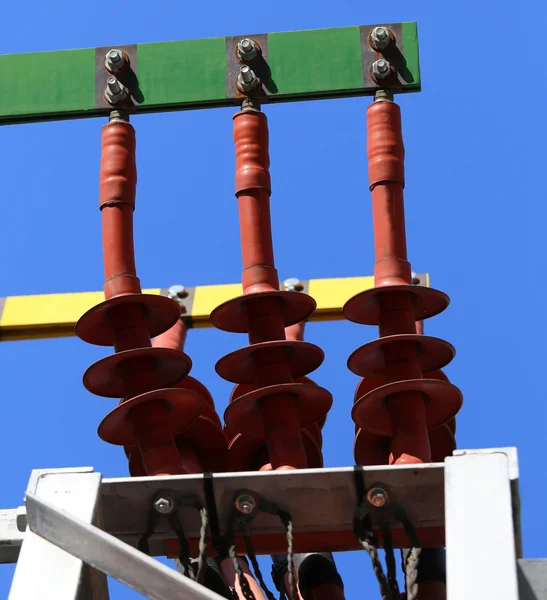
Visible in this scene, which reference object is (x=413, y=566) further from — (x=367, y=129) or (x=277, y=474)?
(x=367, y=129)

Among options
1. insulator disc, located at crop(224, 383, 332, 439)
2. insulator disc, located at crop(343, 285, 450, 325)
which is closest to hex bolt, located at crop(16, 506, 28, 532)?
insulator disc, located at crop(224, 383, 332, 439)

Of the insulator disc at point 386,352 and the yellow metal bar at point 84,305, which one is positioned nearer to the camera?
the insulator disc at point 386,352

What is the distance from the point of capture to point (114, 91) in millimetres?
8250

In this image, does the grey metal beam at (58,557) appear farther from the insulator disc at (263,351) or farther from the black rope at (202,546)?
the insulator disc at (263,351)

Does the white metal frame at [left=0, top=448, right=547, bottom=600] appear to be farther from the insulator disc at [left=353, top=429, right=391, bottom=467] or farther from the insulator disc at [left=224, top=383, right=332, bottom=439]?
the insulator disc at [left=353, top=429, right=391, bottom=467]

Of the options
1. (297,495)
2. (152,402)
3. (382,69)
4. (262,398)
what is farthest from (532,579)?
(382,69)

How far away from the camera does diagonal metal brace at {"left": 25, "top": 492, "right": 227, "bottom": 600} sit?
582 centimetres

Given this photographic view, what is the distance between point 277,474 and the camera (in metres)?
6.64

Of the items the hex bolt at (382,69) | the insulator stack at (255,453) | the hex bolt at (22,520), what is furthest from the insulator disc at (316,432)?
the hex bolt at (22,520)

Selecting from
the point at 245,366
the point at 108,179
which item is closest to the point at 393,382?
the point at 245,366

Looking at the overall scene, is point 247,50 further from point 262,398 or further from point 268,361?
point 262,398

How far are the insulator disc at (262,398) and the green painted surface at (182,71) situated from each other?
167 centimetres

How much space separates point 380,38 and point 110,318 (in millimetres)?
2007

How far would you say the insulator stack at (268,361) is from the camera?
24.7 ft
